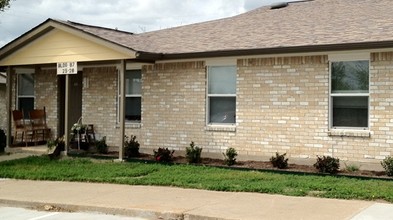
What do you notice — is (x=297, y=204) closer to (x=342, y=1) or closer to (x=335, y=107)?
(x=335, y=107)

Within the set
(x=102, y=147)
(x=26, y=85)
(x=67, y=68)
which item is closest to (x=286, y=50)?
(x=102, y=147)

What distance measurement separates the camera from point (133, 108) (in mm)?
15664

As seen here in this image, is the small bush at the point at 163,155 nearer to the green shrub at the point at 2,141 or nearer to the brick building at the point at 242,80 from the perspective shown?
the brick building at the point at 242,80

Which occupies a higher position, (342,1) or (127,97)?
(342,1)

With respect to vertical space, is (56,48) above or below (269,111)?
above

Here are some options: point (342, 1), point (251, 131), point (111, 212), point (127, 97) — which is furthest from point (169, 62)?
point (111, 212)

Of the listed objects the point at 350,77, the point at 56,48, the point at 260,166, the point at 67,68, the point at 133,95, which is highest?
the point at 56,48

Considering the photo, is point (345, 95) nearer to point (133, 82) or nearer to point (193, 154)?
point (193, 154)

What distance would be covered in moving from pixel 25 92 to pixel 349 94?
11375 mm

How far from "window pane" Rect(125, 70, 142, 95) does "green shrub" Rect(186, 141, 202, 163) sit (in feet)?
10.0

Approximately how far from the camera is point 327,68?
12.2 metres

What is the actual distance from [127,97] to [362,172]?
735 cm

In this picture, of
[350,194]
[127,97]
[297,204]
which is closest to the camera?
[297,204]

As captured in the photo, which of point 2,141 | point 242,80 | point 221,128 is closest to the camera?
point 242,80
